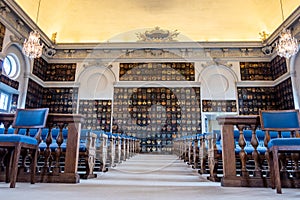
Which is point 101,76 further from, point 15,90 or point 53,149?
point 53,149

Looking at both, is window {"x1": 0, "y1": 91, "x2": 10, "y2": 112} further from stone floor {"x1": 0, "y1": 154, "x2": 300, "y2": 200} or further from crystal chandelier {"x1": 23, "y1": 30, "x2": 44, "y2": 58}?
stone floor {"x1": 0, "y1": 154, "x2": 300, "y2": 200}

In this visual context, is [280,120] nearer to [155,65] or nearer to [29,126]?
[29,126]

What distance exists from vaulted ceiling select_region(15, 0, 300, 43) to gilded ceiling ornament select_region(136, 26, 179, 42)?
20 centimetres

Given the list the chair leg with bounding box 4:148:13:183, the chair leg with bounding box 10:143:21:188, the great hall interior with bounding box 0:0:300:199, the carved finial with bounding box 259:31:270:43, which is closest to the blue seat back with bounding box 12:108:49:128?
the chair leg with bounding box 4:148:13:183

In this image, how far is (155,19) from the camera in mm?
12422

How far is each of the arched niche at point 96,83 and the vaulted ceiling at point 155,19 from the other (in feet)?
5.55

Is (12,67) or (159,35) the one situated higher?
(159,35)

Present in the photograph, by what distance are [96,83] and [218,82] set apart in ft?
20.3

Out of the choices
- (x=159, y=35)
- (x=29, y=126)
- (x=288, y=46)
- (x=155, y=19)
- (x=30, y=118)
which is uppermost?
(x=155, y=19)

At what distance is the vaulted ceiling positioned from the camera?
462 inches

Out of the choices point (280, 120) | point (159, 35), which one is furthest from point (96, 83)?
point (280, 120)

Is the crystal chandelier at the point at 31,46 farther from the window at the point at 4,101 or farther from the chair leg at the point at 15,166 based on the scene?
the chair leg at the point at 15,166

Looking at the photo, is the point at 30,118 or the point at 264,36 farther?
the point at 264,36

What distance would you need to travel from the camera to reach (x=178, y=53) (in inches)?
491
